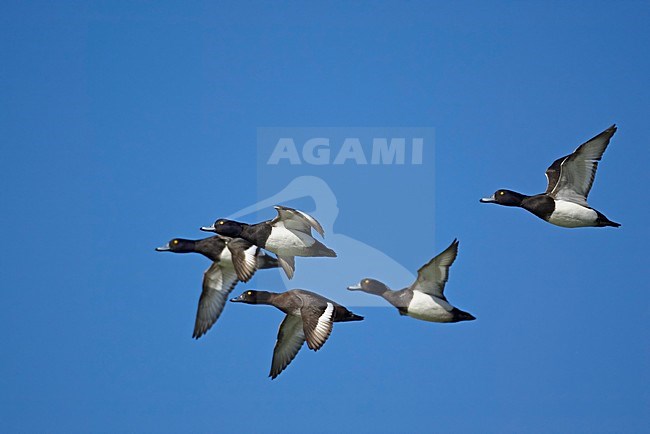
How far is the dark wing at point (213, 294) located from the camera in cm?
2206

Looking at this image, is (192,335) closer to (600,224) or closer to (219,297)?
(219,297)

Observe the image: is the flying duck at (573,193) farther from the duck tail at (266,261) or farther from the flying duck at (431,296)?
the duck tail at (266,261)

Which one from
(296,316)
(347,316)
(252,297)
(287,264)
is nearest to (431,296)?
(347,316)

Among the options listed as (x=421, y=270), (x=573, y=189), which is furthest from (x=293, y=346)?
(x=573, y=189)

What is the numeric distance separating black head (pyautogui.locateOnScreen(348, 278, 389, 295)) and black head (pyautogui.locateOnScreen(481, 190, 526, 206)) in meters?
1.99

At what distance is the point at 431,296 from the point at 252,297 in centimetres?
322

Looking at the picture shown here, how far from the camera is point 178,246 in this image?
2191cm

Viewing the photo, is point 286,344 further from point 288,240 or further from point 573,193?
point 573,193

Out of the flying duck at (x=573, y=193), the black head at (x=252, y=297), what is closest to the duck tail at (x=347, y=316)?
the black head at (x=252, y=297)

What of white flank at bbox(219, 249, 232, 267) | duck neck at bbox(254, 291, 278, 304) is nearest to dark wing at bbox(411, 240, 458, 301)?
duck neck at bbox(254, 291, 278, 304)

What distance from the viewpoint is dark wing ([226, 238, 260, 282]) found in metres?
19.2

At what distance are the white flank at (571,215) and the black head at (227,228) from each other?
470cm

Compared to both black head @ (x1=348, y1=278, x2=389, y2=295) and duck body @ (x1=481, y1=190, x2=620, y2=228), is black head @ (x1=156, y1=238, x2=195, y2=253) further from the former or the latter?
duck body @ (x1=481, y1=190, x2=620, y2=228)

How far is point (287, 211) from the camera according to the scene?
18.9m
